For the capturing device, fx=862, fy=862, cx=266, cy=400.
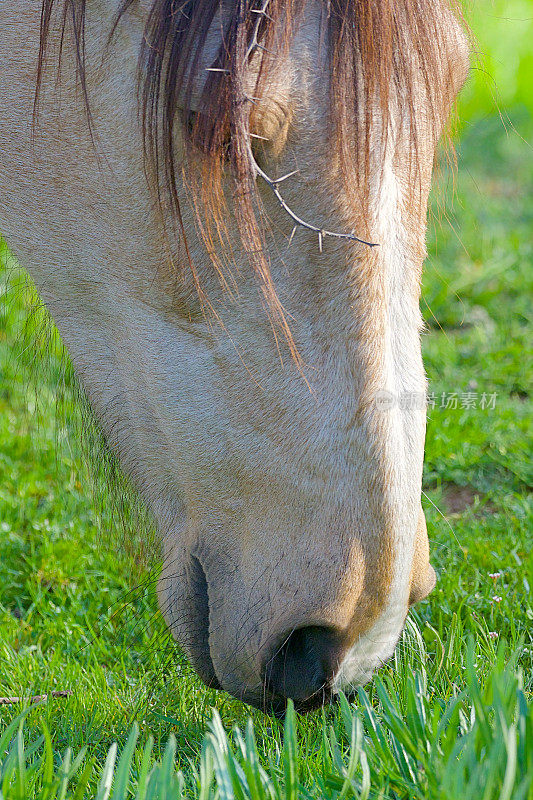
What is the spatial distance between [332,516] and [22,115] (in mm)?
1132

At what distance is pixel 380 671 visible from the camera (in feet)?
6.72

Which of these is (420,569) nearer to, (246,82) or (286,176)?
(286,176)

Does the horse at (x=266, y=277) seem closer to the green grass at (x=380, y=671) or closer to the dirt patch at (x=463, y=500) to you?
the green grass at (x=380, y=671)

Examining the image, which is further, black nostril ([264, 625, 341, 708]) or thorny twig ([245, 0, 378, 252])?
black nostril ([264, 625, 341, 708])

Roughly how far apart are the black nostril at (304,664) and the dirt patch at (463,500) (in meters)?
1.48

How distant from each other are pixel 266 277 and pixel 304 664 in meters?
0.78

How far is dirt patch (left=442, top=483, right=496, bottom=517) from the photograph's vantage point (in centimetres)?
312

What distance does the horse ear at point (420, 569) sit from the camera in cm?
182

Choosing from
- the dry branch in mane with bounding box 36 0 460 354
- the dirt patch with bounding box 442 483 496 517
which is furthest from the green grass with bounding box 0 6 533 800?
the dry branch in mane with bounding box 36 0 460 354

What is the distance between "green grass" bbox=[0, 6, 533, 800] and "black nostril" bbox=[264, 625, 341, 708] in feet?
0.27

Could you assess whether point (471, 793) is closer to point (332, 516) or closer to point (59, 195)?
point (332, 516)

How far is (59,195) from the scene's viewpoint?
1933mm

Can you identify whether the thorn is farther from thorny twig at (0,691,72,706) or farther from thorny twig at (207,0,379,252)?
thorny twig at (0,691,72,706)

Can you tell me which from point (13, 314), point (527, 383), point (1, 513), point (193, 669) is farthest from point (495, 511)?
point (13, 314)
